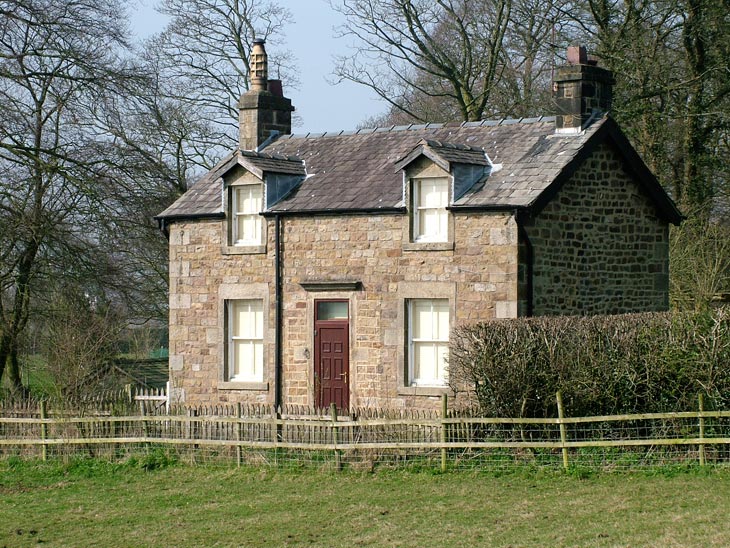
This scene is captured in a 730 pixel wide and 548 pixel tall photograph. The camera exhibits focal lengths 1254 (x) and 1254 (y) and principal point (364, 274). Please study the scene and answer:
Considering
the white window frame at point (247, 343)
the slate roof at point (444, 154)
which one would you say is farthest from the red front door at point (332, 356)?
the slate roof at point (444, 154)

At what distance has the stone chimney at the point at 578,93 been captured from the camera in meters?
23.8

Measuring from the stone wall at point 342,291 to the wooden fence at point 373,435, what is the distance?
322 centimetres

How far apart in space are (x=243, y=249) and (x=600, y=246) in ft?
23.0

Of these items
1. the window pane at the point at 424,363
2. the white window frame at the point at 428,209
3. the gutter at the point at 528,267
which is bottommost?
the window pane at the point at 424,363

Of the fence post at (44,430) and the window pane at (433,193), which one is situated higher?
the window pane at (433,193)

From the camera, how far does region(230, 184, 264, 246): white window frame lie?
987 inches

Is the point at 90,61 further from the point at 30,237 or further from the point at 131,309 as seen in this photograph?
the point at 131,309

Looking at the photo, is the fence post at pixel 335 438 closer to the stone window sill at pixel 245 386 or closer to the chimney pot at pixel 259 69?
the stone window sill at pixel 245 386

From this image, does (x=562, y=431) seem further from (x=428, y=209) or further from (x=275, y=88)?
(x=275, y=88)

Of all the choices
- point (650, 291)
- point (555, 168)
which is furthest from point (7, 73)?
point (650, 291)

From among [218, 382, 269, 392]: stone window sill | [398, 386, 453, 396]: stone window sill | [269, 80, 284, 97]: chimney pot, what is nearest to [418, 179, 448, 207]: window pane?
[398, 386, 453, 396]: stone window sill

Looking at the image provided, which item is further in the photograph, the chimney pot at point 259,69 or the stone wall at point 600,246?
the chimney pot at point 259,69

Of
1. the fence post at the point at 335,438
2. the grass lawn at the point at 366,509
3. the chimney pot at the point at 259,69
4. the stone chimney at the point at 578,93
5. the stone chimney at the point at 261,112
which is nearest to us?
the grass lawn at the point at 366,509

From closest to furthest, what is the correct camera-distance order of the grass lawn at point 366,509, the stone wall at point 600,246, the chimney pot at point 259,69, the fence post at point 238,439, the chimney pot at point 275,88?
1. the grass lawn at point 366,509
2. the fence post at point 238,439
3. the stone wall at point 600,246
4. the chimney pot at point 259,69
5. the chimney pot at point 275,88
